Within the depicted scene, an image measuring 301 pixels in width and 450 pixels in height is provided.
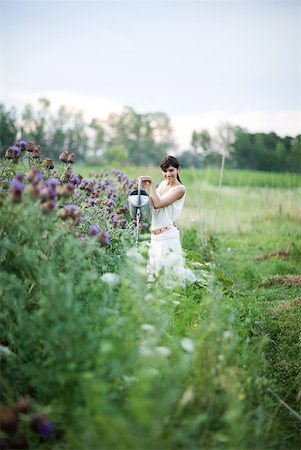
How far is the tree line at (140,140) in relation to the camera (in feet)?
51.0

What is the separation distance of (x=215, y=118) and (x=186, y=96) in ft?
31.5

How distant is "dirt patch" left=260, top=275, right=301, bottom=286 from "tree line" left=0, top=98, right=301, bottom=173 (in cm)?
275

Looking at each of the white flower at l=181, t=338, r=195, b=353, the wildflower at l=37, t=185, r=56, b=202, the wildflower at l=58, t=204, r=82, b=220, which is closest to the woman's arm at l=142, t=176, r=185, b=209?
the wildflower at l=58, t=204, r=82, b=220

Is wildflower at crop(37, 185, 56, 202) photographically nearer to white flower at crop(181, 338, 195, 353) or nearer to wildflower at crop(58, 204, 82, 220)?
wildflower at crop(58, 204, 82, 220)

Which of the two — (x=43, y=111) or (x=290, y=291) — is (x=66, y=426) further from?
(x=43, y=111)

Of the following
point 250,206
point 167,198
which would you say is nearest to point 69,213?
point 167,198

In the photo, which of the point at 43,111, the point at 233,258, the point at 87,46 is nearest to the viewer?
the point at 233,258

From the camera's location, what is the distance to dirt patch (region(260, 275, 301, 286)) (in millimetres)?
6405

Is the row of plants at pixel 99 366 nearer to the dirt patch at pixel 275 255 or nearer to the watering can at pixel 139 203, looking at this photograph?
the watering can at pixel 139 203

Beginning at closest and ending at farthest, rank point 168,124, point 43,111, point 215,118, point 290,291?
point 290,291, point 215,118, point 43,111, point 168,124

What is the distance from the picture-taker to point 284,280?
6.49 m

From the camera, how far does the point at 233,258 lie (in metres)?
8.39

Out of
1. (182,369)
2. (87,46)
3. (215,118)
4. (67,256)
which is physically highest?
(87,46)

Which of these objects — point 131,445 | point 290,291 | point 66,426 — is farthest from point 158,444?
point 290,291
